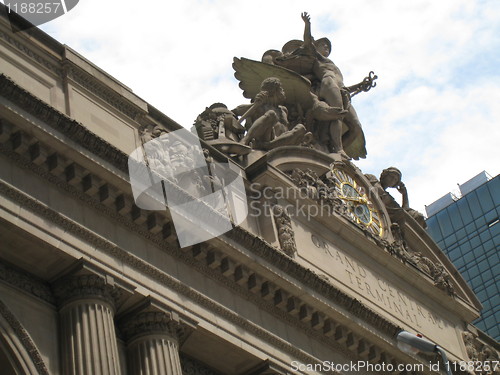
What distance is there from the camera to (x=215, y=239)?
83.4ft

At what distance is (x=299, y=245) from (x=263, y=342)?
141 inches

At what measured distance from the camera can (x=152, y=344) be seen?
2311 cm

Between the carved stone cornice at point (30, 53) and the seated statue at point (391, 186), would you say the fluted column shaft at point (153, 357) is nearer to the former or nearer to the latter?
the carved stone cornice at point (30, 53)

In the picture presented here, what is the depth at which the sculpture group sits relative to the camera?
102 feet

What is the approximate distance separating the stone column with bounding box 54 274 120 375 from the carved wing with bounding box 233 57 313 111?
1304cm

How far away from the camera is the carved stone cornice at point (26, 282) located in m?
21.9

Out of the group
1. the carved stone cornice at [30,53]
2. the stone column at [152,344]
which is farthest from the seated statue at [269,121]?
the stone column at [152,344]

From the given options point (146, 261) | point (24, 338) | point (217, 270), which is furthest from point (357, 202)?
point (24, 338)

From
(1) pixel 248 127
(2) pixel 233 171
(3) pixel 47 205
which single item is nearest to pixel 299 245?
(2) pixel 233 171

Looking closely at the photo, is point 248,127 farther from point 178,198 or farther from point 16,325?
point 16,325

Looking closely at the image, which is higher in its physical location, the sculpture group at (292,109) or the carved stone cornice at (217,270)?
the sculpture group at (292,109)

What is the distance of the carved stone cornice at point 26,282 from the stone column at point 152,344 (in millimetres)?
1798

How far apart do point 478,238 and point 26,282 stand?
54.0m

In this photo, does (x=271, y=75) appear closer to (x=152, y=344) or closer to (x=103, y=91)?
(x=103, y=91)
